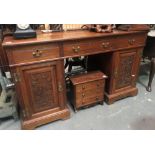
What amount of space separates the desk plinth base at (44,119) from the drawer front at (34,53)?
635mm

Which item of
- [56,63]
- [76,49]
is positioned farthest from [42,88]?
[76,49]

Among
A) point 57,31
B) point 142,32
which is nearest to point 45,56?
Result: point 57,31

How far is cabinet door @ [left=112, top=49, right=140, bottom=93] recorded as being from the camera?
5.62 ft

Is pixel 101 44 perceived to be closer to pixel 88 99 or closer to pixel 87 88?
pixel 87 88

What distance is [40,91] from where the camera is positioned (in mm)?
1441

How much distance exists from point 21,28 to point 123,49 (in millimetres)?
1049

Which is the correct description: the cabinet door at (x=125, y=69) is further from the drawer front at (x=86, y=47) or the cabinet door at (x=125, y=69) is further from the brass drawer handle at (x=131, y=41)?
the drawer front at (x=86, y=47)

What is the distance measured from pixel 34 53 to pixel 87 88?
2.36 ft

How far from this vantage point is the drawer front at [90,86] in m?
1.63

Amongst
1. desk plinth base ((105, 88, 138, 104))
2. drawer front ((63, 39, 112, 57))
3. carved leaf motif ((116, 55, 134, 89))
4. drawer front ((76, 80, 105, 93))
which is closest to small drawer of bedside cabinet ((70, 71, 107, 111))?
drawer front ((76, 80, 105, 93))

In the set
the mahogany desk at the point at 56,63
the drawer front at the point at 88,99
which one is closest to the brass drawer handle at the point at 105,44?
the mahogany desk at the point at 56,63

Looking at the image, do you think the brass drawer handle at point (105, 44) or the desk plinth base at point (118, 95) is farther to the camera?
the desk plinth base at point (118, 95)

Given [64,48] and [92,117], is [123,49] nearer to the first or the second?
[64,48]

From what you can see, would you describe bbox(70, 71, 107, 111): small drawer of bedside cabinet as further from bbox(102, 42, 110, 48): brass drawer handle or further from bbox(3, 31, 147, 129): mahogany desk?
bbox(102, 42, 110, 48): brass drawer handle
